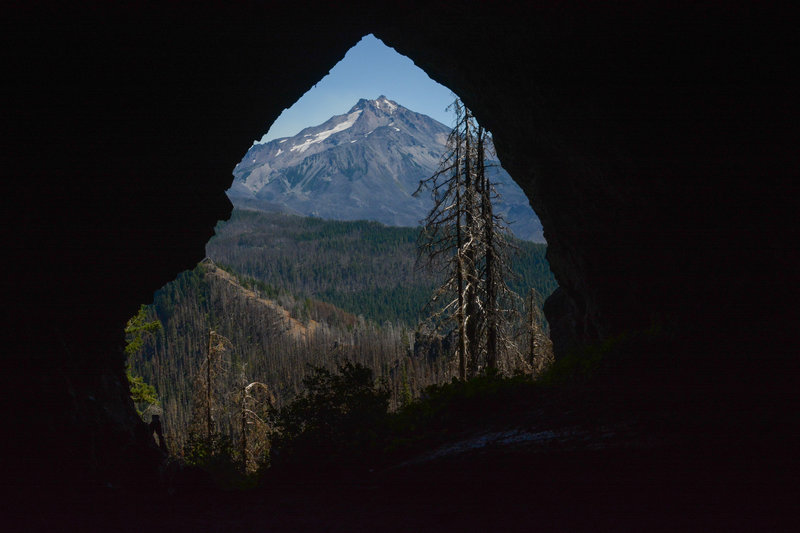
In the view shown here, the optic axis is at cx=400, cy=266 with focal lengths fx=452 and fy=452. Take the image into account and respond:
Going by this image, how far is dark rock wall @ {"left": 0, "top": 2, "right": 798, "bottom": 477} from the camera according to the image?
21.6ft

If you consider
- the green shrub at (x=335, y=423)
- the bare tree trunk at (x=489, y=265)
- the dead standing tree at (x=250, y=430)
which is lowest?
the dead standing tree at (x=250, y=430)

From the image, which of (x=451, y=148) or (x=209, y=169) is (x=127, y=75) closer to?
(x=209, y=169)


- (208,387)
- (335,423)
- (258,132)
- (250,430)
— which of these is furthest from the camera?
(208,387)

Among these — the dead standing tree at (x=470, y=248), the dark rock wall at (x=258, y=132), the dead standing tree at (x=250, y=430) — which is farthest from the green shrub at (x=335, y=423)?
the dead standing tree at (x=250, y=430)

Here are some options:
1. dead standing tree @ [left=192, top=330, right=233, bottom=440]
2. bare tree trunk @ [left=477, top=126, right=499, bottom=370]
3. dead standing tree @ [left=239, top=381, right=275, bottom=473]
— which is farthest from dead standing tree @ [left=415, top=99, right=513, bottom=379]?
dead standing tree @ [left=192, top=330, right=233, bottom=440]

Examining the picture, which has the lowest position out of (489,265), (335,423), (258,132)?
(335,423)

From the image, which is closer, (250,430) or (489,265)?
(489,265)

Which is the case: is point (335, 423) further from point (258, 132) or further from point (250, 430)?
point (250, 430)

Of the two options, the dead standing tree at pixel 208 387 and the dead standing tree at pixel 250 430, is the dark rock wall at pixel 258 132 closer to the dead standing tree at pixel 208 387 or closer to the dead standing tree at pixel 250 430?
the dead standing tree at pixel 250 430

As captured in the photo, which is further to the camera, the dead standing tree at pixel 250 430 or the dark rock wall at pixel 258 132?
the dead standing tree at pixel 250 430

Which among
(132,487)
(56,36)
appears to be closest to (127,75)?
(56,36)

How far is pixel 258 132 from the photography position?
11.1m

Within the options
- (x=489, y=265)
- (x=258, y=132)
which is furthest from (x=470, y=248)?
(x=258, y=132)

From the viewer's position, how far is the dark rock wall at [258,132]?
259 inches
